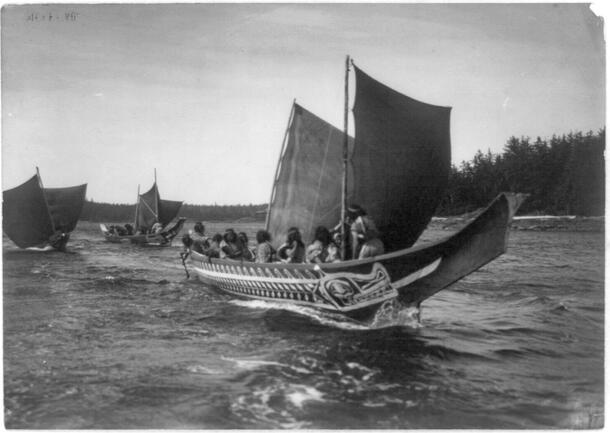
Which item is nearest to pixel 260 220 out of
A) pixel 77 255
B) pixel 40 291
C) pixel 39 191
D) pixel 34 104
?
pixel 77 255

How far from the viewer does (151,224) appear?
158ft

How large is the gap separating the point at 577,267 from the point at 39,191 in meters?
25.3

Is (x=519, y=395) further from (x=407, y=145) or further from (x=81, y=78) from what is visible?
(x=81, y=78)

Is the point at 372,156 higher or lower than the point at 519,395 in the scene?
higher

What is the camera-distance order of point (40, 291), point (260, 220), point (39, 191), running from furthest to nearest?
1. point (260, 220)
2. point (39, 191)
3. point (40, 291)

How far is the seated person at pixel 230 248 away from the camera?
1686 centimetres

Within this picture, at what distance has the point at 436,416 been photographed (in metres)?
7.86

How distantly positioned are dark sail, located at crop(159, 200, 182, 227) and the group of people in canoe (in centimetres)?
3157

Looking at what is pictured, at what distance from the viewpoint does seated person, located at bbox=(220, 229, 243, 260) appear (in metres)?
16.9

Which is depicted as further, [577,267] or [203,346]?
[577,267]

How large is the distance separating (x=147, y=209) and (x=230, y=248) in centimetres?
3331

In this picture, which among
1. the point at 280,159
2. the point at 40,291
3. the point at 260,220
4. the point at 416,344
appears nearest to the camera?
the point at 416,344

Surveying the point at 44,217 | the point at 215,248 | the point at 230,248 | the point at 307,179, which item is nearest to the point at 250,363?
the point at 307,179

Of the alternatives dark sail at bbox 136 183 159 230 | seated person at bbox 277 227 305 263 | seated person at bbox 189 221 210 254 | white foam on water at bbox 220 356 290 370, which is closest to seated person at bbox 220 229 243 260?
seated person at bbox 189 221 210 254
